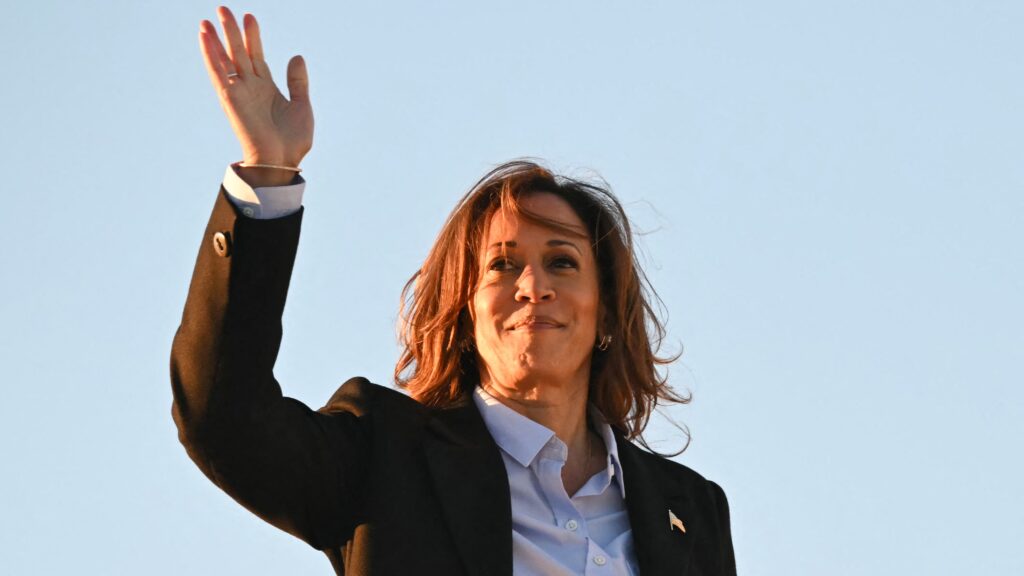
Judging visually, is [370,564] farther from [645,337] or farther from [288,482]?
[645,337]

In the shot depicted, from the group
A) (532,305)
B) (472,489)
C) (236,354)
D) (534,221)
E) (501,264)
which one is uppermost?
(534,221)

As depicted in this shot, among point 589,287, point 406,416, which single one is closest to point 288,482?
point 406,416

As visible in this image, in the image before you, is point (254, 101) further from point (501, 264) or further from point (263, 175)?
point (501, 264)

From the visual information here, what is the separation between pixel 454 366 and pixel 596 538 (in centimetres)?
102

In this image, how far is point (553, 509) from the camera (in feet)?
24.1

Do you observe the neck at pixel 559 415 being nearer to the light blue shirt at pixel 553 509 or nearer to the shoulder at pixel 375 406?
the light blue shirt at pixel 553 509

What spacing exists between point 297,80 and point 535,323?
1.68 meters

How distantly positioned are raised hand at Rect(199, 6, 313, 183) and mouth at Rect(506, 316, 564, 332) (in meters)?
1.64

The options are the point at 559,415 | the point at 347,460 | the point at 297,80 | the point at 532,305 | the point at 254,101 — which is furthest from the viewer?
the point at 559,415

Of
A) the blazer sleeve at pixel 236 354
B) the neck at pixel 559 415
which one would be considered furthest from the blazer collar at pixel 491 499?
the blazer sleeve at pixel 236 354

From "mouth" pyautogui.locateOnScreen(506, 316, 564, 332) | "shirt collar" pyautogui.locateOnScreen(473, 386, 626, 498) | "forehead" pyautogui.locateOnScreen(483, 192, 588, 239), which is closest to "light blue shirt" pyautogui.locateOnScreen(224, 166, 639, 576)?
"shirt collar" pyautogui.locateOnScreen(473, 386, 626, 498)

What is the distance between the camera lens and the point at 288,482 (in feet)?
21.5

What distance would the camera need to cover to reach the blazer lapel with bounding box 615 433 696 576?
738cm

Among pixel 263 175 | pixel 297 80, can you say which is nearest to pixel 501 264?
pixel 297 80
